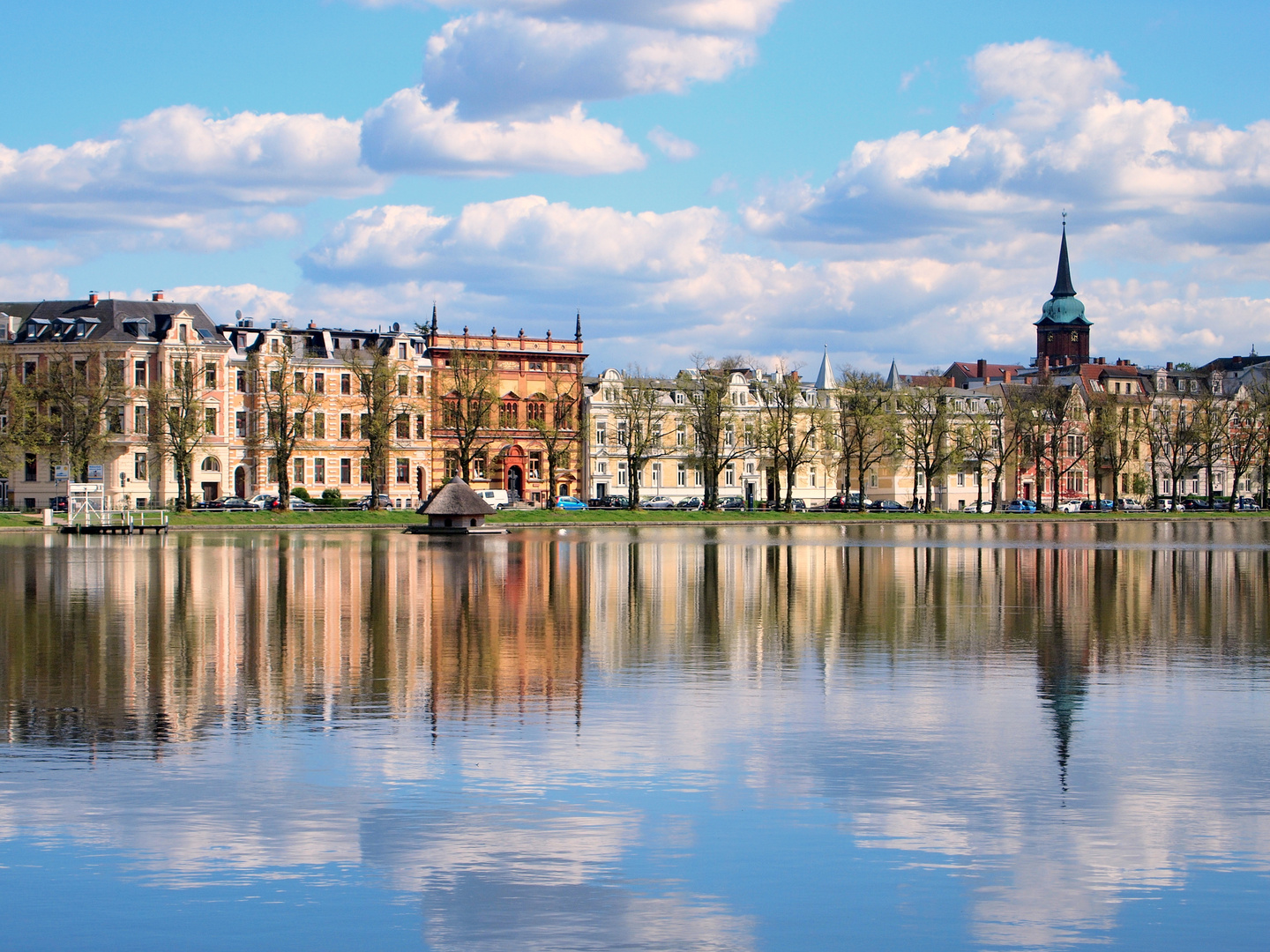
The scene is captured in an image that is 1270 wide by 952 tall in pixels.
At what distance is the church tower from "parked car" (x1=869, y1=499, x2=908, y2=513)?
56.0m

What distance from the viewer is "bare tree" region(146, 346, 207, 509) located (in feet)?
336

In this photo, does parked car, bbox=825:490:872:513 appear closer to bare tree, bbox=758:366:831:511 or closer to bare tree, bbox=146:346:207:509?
bare tree, bbox=758:366:831:511

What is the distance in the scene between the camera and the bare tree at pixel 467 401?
11488cm

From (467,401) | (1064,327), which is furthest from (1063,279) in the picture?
(467,401)

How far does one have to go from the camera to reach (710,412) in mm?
123438

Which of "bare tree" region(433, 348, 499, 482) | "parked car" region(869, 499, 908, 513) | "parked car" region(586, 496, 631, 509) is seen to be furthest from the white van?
"parked car" region(869, 499, 908, 513)

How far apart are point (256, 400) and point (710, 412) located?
37.0 meters

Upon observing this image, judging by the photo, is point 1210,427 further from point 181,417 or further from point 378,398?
point 181,417

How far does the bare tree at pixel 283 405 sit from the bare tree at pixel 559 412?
62.8 feet

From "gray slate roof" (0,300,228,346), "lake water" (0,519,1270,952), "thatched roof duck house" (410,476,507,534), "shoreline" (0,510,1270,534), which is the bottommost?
"shoreline" (0,510,1270,534)

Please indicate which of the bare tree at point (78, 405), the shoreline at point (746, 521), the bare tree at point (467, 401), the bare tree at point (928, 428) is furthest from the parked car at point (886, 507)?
the bare tree at point (78, 405)

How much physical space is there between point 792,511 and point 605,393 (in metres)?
24.3

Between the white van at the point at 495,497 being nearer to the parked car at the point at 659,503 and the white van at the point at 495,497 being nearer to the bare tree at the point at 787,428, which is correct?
the parked car at the point at 659,503

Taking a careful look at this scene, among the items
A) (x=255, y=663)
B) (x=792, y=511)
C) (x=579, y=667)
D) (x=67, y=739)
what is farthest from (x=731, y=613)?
(x=792, y=511)
